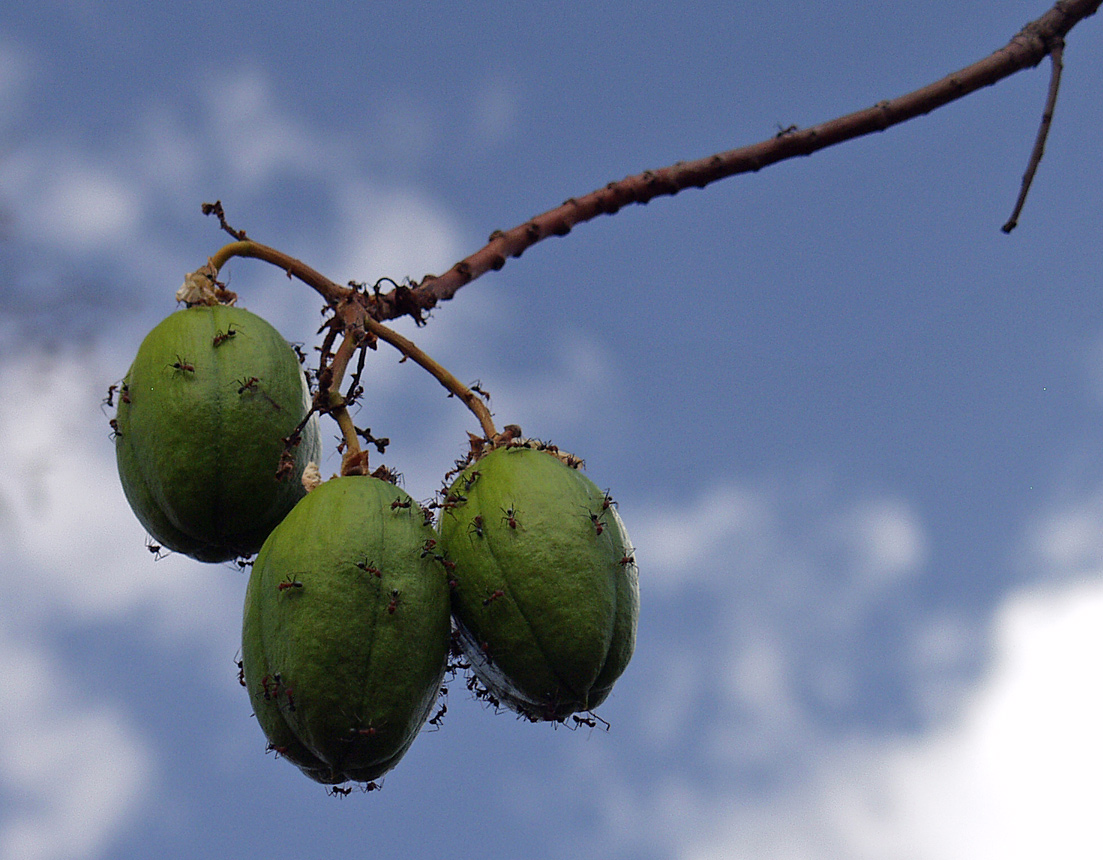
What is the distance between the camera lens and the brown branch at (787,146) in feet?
15.0

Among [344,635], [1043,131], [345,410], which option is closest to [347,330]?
[345,410]

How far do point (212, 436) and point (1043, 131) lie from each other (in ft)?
12.2

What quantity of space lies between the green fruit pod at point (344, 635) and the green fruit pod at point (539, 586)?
18 centimetres

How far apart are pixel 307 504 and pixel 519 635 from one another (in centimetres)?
104

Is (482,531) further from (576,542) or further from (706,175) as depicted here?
(706,175)

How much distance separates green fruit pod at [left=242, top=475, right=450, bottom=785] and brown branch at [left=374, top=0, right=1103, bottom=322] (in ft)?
4.34

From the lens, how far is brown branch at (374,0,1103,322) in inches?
180

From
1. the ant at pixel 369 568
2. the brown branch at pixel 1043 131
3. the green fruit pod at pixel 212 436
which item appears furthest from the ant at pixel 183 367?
the brown branch at pixel 1043 131

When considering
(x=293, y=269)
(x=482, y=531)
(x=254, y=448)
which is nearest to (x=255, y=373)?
(x=254, y=448)

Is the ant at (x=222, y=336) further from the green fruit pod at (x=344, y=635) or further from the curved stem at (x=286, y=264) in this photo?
the green fruit pod at (x=344, y=635)

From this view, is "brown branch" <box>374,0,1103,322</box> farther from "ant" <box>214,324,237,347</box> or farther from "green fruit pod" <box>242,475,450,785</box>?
"green fruit pod" <box>242,475,450,785</box>

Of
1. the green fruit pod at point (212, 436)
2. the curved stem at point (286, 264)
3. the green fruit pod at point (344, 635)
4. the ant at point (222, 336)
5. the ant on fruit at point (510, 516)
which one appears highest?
the curved stem at point (286, 264)

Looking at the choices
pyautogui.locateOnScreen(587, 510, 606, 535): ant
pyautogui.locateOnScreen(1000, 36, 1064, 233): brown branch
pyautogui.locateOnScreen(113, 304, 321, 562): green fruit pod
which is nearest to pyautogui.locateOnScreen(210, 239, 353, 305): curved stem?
pyautogui.locateOnScreen(113, 304, 321, 562): green fruit pod

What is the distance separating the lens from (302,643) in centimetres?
443
